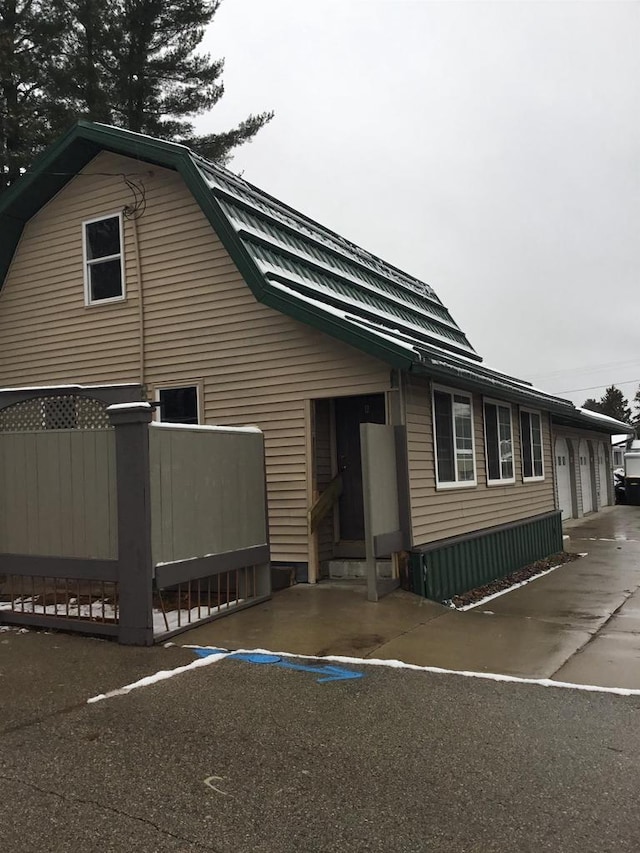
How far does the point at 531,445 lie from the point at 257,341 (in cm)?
664

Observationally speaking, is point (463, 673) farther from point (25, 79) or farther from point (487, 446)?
point (25, 79)

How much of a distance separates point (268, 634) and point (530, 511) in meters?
8.03

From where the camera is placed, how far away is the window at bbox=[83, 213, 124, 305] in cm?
1107

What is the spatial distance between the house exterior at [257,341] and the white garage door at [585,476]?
1129 cm

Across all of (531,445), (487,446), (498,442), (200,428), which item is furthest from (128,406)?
(531,445)

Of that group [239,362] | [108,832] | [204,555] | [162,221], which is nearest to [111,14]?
[162,221]

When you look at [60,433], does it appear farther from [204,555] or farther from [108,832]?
[108,832]

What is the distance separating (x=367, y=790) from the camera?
11.7 ft

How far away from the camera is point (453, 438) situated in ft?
32.9

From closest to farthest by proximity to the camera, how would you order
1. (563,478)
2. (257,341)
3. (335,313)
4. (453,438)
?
(335,313), (257,341), (453,438), (563,478)

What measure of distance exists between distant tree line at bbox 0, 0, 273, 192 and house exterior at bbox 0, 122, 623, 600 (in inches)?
Answer: 353

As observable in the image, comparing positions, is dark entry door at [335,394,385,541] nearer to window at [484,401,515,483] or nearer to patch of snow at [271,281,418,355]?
patch of snow at [271,281,418,355]

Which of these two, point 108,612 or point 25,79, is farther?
point 25,79

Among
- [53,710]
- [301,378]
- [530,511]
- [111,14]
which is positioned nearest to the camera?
[53,710]
